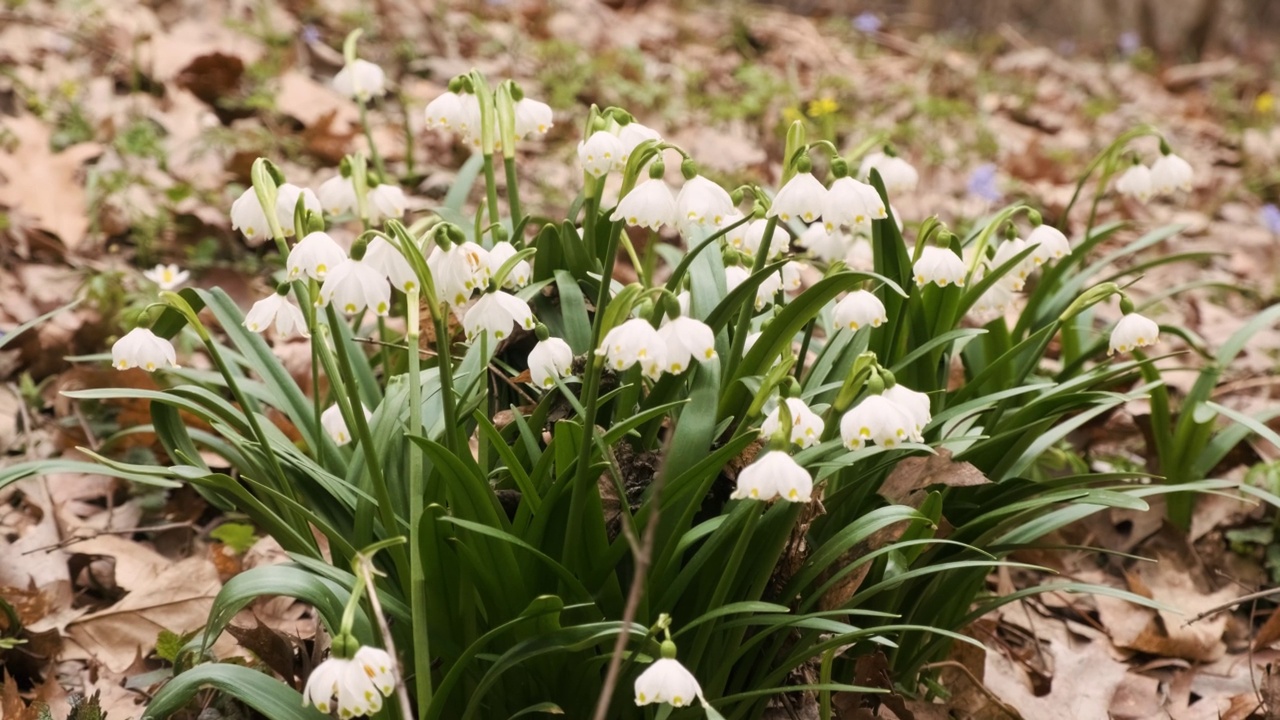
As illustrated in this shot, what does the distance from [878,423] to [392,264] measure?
68cm

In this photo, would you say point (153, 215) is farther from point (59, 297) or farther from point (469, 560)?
point (469, 560)

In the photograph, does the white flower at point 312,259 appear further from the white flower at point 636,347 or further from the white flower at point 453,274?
the white flower at point 636,347

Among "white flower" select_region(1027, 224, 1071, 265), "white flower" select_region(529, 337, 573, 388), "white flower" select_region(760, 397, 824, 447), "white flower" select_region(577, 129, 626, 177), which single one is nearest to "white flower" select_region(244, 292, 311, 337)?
"white flower" select_region(529, 337, 573, 388)

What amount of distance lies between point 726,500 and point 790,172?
555 mm

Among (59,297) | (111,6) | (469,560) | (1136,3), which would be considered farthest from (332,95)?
(1136,3)

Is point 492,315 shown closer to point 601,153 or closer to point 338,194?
point 601,153

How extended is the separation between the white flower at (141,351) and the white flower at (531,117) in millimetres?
689

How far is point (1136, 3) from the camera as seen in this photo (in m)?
8.16

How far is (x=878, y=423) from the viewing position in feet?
4.74

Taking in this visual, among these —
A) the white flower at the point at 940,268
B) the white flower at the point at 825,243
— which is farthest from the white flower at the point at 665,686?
the white flower at the point at 825,243

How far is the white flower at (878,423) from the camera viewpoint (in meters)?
1.44

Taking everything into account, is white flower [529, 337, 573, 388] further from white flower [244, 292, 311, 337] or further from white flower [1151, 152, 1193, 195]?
white flower [1151, 152, 1193, 195]

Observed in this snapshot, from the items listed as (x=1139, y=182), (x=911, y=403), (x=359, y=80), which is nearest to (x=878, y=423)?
(x=911, y=403)

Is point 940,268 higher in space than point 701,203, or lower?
lower
